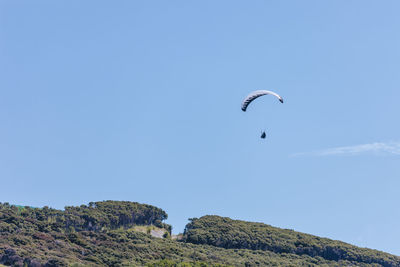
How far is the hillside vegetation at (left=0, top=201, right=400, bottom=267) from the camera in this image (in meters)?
96.1

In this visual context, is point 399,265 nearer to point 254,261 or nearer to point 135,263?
point 254,261

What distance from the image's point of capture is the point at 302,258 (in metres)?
130

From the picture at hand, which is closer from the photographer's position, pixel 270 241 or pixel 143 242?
pixel 143 242

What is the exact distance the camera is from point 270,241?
133 metres

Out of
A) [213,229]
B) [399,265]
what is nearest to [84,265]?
[213,229]

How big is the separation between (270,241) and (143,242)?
3079 centimetres

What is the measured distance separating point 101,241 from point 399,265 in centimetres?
6510

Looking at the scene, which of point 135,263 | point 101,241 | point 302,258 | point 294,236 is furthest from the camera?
point 294,236

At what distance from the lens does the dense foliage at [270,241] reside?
426ft

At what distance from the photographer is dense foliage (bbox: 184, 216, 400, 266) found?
130 meters

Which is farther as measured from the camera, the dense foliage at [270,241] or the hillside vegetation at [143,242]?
the dense foliage at [270,241]

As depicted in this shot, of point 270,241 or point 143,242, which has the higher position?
point 270,241

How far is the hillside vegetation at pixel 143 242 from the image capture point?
96125 millimetres

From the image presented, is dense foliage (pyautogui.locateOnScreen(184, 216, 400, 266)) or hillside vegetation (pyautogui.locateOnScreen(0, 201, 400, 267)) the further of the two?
dense foliage (pyautogui.locateOnScreen(184, 216, 400, 266))
